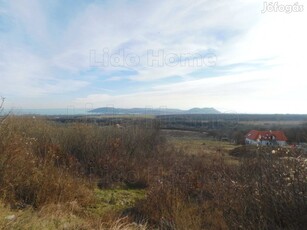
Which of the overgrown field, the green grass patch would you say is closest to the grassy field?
the overgrown field

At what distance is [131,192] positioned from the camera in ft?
37.8

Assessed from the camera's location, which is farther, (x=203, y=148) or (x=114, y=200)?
(x=203, y=148)

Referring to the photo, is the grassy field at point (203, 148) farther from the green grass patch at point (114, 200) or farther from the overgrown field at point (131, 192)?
the green grass patch at point (114, 200)

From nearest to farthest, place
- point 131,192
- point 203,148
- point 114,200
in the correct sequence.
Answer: point 114,200 → point 131,192 → point 203,148

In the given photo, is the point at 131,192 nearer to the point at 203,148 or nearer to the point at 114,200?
the point at 114,200

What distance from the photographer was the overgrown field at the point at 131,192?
471 centimetres

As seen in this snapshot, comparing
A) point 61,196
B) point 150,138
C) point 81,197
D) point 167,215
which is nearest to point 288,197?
point 167,215

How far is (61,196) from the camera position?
7570 mm

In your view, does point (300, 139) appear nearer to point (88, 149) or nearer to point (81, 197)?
point (81, 197)

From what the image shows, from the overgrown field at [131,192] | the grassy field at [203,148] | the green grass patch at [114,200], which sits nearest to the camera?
the overgrown field at [131,192]

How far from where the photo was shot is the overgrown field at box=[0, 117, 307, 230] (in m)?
4.71

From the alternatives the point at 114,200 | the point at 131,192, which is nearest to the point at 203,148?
the point at 131,192

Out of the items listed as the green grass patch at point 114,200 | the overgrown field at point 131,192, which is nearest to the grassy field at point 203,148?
the overgrown field at point 131,192

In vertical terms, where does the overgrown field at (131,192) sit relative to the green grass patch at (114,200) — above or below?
above
